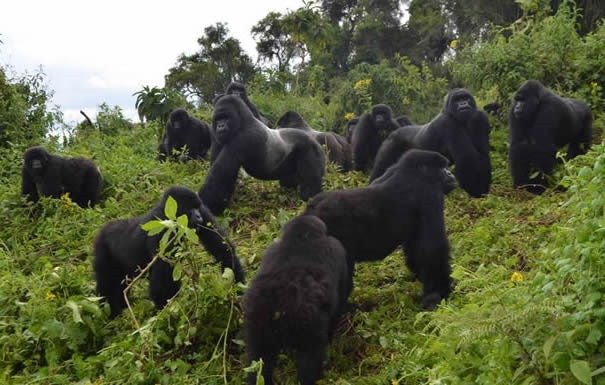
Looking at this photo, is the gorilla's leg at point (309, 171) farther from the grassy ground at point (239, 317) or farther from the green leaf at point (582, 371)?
the green leaf at point (582, 371)

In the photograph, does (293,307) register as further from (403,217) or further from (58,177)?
(58,177)

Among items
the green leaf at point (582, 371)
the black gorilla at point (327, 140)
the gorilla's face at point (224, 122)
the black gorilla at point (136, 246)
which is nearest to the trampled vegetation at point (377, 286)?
the green leaf at point (582, 371)

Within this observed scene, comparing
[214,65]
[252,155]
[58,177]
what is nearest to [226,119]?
[252,155]

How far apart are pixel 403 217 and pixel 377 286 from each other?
708 mm

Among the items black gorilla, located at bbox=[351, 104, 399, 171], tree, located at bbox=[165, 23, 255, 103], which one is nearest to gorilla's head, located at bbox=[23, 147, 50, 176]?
black gorilla, located at bbox=[351, 104, 399, 171]

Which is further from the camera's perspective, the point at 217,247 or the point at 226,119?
the point at 226,119

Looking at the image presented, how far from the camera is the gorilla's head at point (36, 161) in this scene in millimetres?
7809

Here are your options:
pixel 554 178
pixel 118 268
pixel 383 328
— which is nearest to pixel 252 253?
pixel 118 268

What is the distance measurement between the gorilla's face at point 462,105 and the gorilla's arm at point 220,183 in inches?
97.3

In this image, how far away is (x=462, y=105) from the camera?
7.66 meters

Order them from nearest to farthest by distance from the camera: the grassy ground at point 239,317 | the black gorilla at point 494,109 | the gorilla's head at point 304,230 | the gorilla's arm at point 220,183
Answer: the grassy ground at point 239,317 < the gorilla's head at point 304,230 < the gorilla's arm at point 220,183 < the black gorilla at point 494,109

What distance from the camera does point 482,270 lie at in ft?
14.8

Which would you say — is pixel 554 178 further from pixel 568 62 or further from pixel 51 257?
pixel 51 257

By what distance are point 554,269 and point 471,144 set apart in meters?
4.58
